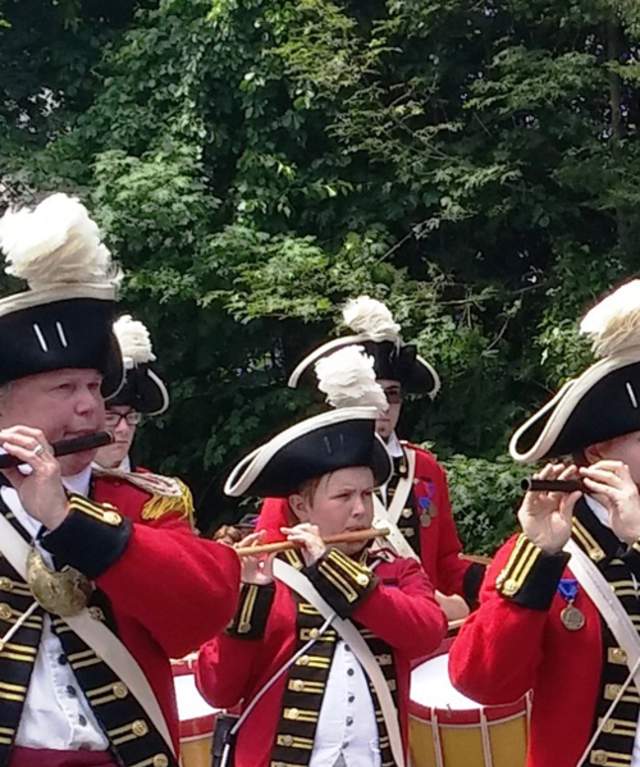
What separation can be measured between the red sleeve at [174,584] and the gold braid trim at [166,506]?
0.02 metres

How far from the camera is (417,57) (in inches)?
410

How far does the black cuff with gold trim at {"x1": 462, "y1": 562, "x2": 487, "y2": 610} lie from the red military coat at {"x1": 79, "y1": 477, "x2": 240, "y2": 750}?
2.53 metres

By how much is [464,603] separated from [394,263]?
599cm

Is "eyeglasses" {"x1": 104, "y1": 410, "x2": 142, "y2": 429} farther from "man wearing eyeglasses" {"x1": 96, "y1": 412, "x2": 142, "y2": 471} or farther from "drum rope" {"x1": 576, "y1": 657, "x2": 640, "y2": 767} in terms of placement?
"drum rope" {"x1": 576, "y1": 657, "x2": 640, "y2": 767}

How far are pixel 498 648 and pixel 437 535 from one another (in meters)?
2.46

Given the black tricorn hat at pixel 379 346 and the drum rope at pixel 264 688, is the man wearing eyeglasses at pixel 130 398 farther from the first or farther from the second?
the drum rope at pixel 264 688

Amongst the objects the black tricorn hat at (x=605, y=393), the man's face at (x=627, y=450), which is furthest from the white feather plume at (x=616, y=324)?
the man's face at (x=627, y=450)

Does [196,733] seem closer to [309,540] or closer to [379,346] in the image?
[309,540]

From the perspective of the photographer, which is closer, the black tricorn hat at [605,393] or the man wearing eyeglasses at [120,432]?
the black tricorn hat at [605,393]

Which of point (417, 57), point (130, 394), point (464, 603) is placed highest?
point (417, 57)

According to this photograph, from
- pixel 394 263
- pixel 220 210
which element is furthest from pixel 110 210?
pixel 394 263

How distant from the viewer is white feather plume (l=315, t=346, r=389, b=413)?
12.5ft

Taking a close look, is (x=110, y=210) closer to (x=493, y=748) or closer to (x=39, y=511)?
(x=493, y=748)

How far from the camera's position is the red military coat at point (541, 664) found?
2.70m
